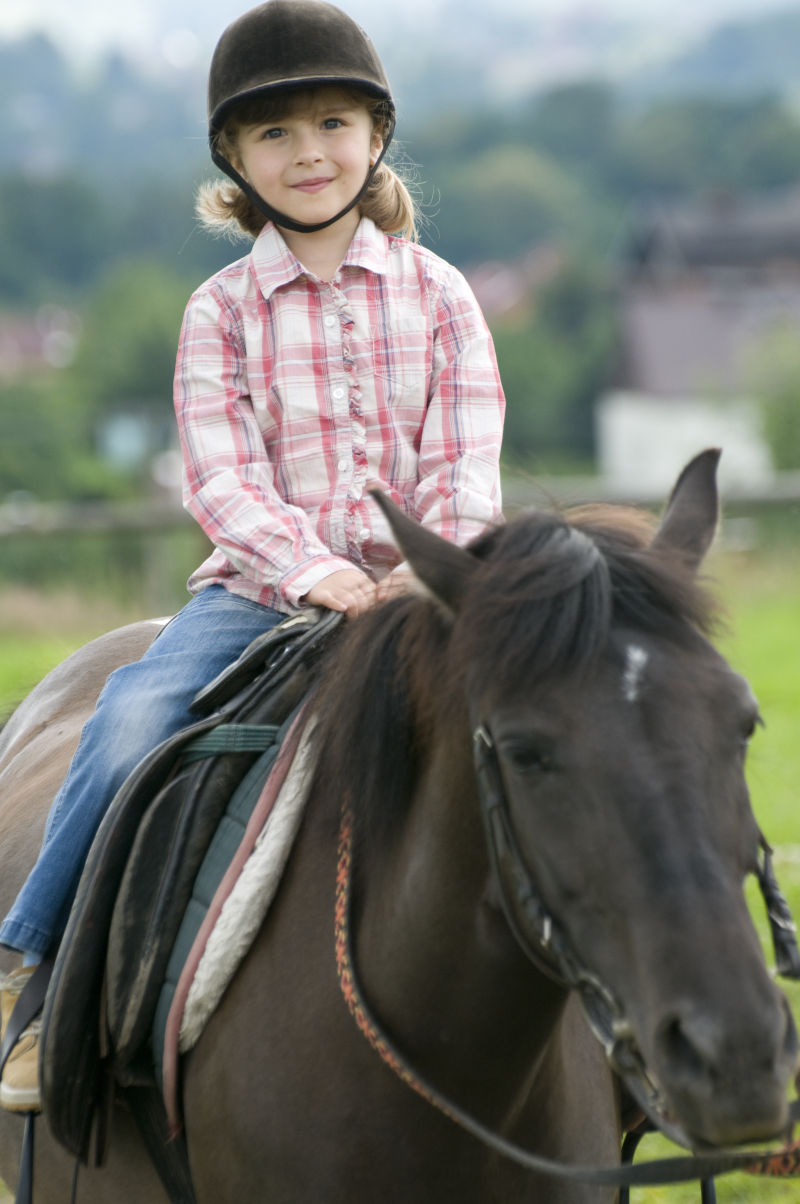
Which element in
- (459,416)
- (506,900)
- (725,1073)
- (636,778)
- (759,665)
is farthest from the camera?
(759,665)

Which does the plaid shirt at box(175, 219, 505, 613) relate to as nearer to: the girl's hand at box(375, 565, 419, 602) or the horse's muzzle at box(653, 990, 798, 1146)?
the girl's hand at box(375, 565, 419, 602)

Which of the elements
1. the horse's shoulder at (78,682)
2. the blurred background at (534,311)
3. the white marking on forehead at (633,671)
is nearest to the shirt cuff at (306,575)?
the blurred background at (534,311)

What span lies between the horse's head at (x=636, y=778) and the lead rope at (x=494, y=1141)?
0.24 meters

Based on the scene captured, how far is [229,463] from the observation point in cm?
301

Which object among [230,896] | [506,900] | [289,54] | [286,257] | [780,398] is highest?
[289,54]

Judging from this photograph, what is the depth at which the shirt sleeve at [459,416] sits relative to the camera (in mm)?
2967

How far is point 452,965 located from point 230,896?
1.38 feet

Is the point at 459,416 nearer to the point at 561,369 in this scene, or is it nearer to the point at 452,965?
the point at 452,965

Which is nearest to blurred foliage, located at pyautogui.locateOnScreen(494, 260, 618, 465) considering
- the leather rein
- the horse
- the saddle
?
the saddle

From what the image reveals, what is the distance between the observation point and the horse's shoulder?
149 inches

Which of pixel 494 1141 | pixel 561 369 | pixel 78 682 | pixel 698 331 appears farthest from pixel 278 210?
pixel 561 369

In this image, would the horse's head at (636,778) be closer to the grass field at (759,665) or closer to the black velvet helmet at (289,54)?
the grass field at (759,665)

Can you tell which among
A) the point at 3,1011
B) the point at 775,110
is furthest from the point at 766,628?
the point at 775,110

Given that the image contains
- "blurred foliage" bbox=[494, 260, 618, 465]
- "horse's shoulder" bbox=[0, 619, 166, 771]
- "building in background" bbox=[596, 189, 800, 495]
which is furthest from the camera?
"blurred foliage" bbox=[494, 260, 618, 465]
